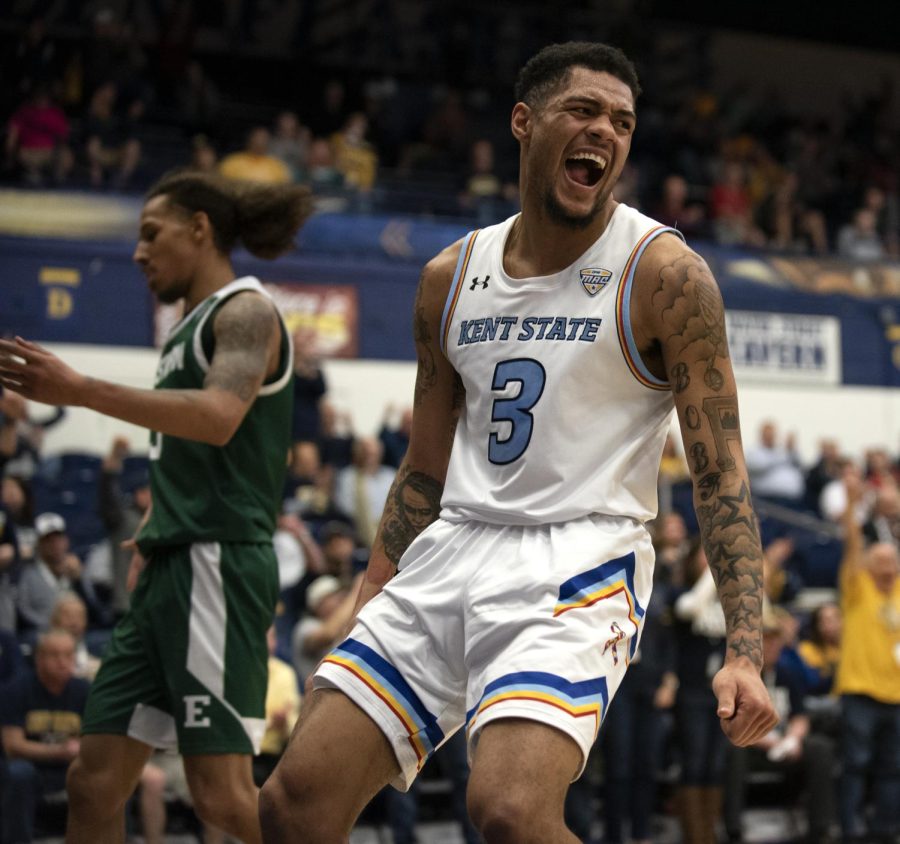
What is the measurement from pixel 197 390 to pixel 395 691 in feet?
4.58

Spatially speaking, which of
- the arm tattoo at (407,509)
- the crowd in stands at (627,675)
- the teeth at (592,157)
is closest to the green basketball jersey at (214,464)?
the arm tattoo at (407,509)

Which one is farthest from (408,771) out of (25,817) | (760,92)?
(760,92)

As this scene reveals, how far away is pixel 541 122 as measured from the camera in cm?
361

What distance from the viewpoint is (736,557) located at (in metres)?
3.32

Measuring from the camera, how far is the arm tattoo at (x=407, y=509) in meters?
3.82

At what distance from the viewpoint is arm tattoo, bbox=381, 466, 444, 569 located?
3.82 meters

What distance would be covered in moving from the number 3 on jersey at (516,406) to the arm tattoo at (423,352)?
1.15 feet

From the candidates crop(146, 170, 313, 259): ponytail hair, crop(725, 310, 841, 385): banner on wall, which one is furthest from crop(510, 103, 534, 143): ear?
crop(725, 310, 841, 385): banner on wall

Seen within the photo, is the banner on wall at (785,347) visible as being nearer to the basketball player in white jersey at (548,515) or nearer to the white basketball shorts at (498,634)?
the basketball player in white jersey at (548,515)

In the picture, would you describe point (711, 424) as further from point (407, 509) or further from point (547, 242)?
point (407, 509)

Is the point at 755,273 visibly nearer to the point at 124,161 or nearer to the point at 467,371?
the point at 124,161

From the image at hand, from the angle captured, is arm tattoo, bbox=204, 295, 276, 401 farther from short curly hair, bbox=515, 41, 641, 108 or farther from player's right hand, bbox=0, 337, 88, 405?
short curly hair, bbox=515, 41, 641, 108

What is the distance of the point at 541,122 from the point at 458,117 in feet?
47.7

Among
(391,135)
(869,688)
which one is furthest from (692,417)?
(391,135)
